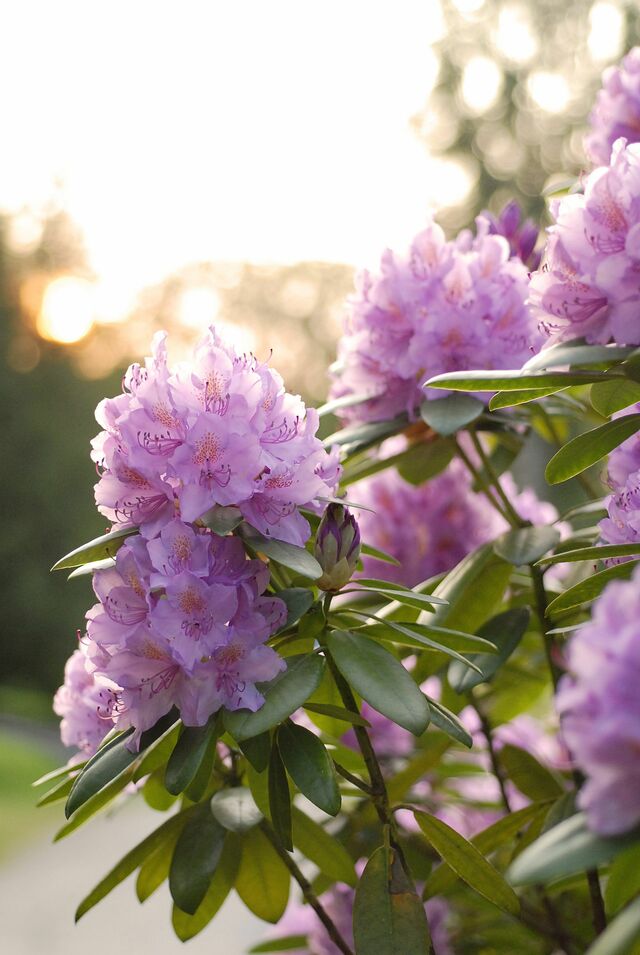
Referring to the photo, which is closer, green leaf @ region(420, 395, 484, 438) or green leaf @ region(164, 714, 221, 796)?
green leaf @ region(164, 714, 221, 796)

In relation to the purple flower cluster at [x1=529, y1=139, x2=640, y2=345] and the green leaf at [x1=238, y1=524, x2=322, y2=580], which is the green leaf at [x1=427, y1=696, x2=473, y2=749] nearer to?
the green leaf at [x1=238, y1=524, x2=322, y2=580]

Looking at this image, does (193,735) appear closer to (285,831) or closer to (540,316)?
(285,831)

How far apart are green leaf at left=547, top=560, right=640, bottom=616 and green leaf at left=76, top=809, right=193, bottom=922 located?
0.41 m

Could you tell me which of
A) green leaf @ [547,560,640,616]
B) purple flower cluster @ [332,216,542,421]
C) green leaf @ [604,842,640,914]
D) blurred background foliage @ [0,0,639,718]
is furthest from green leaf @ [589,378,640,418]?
blurred background foliage @ [0,0,639,718]

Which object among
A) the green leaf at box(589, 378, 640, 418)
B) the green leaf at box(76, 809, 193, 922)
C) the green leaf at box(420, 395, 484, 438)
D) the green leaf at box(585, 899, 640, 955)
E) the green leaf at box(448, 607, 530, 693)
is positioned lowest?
the green leaf at box(448, 607, 530, 693)

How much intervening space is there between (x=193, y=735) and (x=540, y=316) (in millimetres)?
423

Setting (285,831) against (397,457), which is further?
(397,457)

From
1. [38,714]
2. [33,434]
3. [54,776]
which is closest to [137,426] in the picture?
[54,776]

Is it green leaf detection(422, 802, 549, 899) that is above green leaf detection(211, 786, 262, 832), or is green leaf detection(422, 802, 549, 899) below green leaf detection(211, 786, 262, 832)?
below

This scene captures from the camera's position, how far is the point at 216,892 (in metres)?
1.04

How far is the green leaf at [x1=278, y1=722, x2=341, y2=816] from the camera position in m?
0.79

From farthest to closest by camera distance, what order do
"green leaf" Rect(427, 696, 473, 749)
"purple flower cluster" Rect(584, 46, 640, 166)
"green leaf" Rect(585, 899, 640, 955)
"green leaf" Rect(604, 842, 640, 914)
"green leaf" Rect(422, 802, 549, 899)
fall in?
1. "purple flower cluster" Rect(584, 46, 640, 166)
2. "green leaf" Rect(422, 802, 549, 899)
3. "green leaf" Rect(427, 696, 473, 749)
4. "green leaf" Rect(604, 842, 640, 914)
5. "green leaf" Rect(585, 899, 640, 955)

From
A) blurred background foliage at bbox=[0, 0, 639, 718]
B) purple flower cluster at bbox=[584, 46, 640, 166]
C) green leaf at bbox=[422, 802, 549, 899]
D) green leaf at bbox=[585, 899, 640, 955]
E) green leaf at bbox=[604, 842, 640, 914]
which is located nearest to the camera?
green leaf at bbox=[585, 899, 640, 955]

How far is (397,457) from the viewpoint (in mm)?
1259
